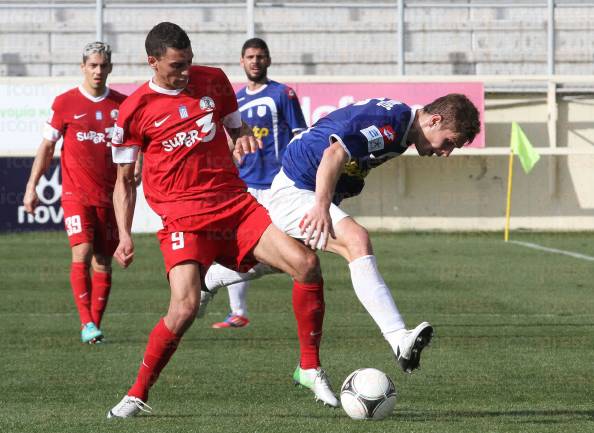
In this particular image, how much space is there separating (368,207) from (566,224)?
356 cm

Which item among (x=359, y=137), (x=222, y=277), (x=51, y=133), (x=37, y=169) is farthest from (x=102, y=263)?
(x=359, y=137)

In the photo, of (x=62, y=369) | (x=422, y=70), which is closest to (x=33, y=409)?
(x=62, y=369)

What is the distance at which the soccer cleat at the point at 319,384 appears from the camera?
5.91 meters

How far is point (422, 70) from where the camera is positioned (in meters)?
22.3

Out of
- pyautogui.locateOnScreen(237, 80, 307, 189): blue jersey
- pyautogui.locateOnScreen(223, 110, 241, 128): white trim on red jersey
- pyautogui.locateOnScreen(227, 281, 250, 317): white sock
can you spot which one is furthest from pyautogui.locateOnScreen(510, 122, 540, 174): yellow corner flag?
pyautogui.locateOnScreen(223, 110, 241, 128): white trim on red jersey

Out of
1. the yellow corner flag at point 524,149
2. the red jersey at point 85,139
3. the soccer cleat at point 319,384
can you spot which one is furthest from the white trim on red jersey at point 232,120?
the yellow corner flag at point 524,149

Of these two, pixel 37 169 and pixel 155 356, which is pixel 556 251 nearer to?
pixel 37 169

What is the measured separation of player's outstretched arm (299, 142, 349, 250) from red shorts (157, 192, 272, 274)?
0.44 metres

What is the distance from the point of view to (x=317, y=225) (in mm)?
5445

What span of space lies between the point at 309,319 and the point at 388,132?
107cm

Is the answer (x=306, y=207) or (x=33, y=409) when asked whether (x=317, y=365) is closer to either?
(x=306, y=207)

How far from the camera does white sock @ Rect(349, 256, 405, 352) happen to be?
5508 millimetres

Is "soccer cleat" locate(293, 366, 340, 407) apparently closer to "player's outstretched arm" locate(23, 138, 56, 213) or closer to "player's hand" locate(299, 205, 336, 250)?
"player's hand" locate(299, 205, 336, 250)

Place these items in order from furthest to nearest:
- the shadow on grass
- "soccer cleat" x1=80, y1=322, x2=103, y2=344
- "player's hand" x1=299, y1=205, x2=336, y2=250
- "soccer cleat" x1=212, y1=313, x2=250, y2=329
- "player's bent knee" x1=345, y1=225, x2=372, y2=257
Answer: "soccer cleat" x1=212, y1=313, x2=250, y2=329 < "soccer cleat" x1=80, y1=322, x2=103, y2=344 < "player's bent knee" x1=345, y1=225, x2=372, y2=257 < the shadow on grass < "player's hand" x1=299, y1=205, x2=336, y2=250
